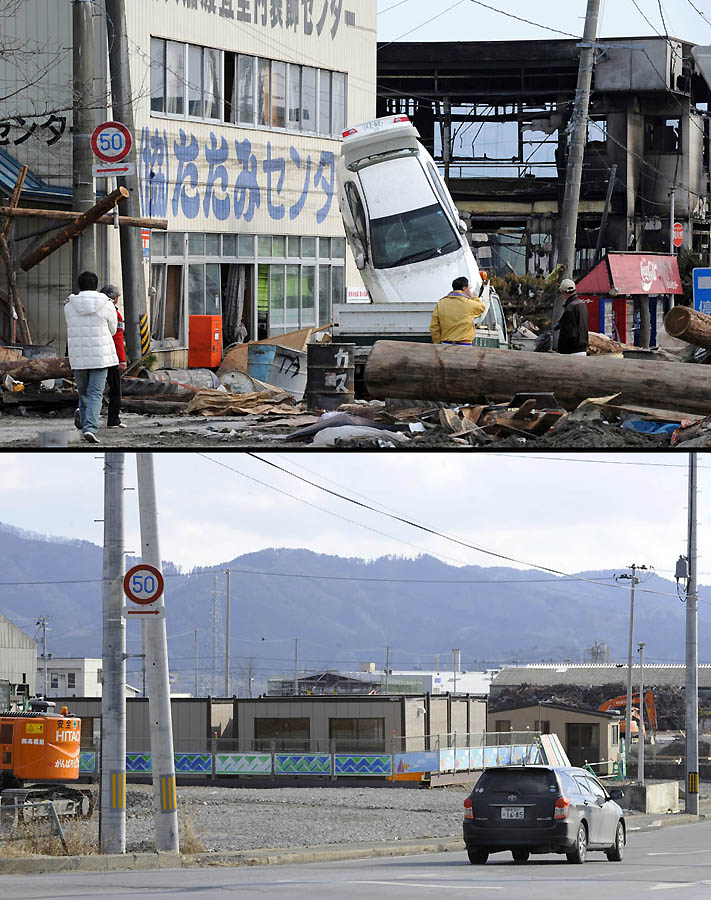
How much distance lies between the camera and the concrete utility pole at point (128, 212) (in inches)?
856

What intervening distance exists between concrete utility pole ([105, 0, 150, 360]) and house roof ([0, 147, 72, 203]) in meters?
1.57

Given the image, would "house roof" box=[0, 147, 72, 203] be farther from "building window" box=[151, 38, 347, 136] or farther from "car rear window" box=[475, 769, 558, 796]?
"car rear window" box=[475, 769, 558, 796]

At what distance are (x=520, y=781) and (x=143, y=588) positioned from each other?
6.28m

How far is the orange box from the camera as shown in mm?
23531

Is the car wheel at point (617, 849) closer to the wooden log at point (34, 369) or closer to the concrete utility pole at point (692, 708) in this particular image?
the wooden log at point (34, 369)

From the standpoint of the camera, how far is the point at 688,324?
16672 mm

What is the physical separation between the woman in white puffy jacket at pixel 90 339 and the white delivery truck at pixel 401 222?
25.0 feet

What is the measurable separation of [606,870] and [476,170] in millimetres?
25803

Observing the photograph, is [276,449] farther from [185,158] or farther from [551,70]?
[551,70]

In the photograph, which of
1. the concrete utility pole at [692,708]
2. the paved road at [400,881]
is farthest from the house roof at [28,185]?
the concrete utility pole at [692,708]

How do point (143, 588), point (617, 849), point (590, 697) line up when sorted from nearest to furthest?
point (143, 588) < point (617, 849) < point (590, 697)

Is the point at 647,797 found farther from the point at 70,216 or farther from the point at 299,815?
the point at 70,216

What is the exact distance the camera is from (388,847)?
2250 centimetres

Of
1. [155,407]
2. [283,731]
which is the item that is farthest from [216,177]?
[283,731]
